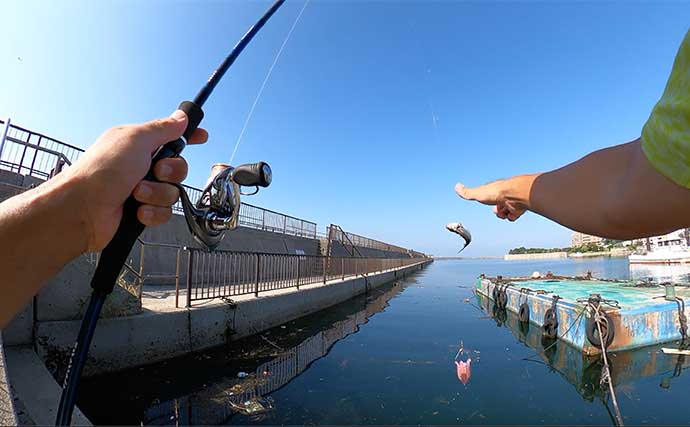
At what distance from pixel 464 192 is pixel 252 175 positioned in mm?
982

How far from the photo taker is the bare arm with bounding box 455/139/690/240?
0.69m

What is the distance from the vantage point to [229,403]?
4.40 metres

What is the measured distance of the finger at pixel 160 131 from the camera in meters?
1.00

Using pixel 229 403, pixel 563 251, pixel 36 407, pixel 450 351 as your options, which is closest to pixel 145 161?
pixel 36 407

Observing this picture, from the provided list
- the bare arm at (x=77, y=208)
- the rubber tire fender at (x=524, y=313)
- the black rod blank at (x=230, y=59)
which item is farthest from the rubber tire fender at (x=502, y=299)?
the bare arm at (x=77, y=208)

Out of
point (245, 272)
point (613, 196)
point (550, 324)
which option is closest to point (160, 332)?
point (245, 272)

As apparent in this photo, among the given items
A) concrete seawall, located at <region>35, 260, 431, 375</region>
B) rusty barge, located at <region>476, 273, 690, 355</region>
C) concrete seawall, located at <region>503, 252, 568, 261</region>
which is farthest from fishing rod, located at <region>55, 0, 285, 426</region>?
concrete seawall, located at <region>503, 252, 568, 261</region>

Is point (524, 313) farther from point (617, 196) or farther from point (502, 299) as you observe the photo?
point (617, 196)

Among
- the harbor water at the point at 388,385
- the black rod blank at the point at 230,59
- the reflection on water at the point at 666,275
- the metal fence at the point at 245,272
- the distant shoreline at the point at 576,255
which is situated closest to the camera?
the black rod blank at the point at 230,59

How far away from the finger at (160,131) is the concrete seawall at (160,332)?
4.90 metres

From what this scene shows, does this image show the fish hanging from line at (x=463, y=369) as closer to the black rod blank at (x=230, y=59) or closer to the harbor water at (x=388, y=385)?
the harbor water at (x=388, y=385)

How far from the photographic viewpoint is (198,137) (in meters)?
1.38

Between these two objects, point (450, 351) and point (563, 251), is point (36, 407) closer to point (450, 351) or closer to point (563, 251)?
point (450, 351)

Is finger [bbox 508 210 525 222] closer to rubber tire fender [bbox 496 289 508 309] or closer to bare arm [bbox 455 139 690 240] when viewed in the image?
bare arm [bbox 455 139 690 240]
